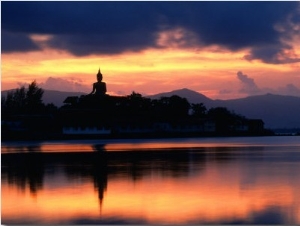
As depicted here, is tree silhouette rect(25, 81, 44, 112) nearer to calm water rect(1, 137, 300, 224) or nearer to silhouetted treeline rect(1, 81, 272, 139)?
silhouetted treeline rect(1, 81, 272, 139)

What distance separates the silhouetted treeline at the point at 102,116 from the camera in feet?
165

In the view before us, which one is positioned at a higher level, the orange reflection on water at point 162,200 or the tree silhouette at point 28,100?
the tree silhouette at point 28,100

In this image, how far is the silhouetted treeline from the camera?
5044 cm

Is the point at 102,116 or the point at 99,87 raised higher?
the point at 99,87

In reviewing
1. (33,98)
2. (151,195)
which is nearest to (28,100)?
(33,98)

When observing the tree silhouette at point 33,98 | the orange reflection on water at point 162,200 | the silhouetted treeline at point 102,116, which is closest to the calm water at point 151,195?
the orange reflection on water at point 162,200

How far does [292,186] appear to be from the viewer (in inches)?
421

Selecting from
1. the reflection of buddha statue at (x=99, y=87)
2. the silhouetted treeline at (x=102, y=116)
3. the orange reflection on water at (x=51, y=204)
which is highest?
the reflection of buddha statue at (x=99, y=87)

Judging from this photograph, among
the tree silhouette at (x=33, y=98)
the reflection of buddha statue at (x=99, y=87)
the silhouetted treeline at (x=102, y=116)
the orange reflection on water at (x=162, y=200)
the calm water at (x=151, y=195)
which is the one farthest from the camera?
the reflection of buddha statue at (x=99, y=87)

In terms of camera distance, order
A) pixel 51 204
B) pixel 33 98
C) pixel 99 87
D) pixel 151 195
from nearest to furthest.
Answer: pixel 51 204, pixel 151 195, pixel 33 98, pixel 99 87

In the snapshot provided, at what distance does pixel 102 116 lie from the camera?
176ft

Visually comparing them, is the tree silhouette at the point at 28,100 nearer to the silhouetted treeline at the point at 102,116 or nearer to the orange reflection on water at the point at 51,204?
the silhouetted treeline at the point at 102,116

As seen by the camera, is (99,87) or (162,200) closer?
(162,200)

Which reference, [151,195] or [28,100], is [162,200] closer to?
[151,195]
